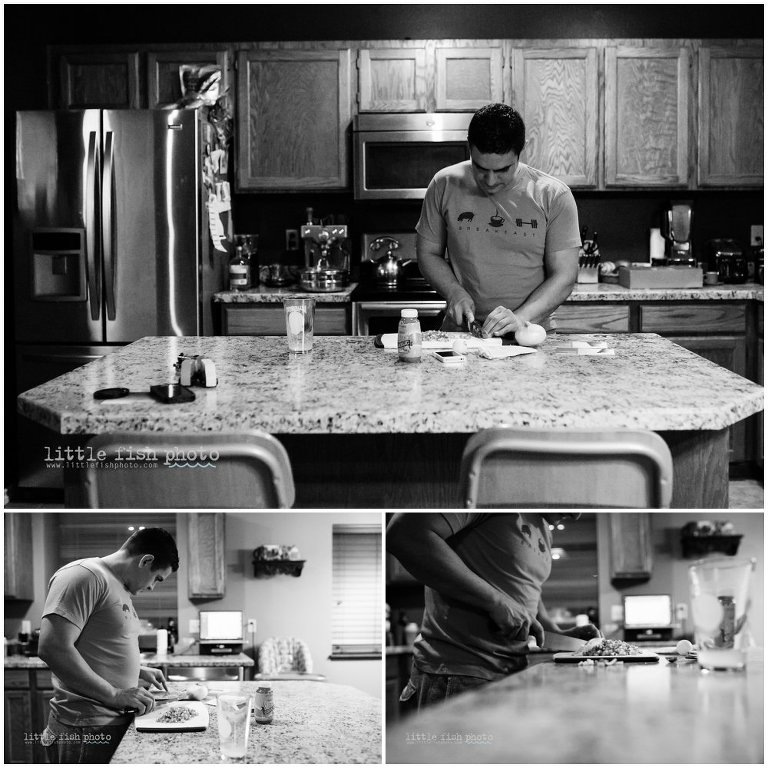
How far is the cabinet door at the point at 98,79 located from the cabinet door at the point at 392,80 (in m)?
1.02

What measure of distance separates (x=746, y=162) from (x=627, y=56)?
Result: 2.39 ft

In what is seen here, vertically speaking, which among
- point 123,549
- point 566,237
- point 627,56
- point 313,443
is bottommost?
point 123,549

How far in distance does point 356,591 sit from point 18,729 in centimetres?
68

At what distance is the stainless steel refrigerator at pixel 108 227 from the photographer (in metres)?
4.09

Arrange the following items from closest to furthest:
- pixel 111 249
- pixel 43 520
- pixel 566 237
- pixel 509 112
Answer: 1. pixel 43 520
2. pixel 509 112
3. pixel 566 237
4. pixel 111 249

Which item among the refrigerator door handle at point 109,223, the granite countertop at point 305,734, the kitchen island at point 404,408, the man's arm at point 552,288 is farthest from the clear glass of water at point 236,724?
the refrigerator door handle at point 109,223

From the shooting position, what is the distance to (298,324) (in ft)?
8.14

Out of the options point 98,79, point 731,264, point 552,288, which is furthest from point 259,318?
point 731,264

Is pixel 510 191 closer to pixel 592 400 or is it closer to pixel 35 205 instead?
pixel 592 400

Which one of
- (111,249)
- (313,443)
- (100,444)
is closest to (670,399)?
(313,443)

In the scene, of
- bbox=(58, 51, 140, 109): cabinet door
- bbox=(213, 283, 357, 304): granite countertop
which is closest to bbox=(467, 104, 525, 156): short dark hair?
bbox=(213, 283, 357, 304): granite countertop

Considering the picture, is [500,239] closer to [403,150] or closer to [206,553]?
[403,150]

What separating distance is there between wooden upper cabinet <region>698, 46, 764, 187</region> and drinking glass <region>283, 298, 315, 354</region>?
2747 mm

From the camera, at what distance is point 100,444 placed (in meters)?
1.73
